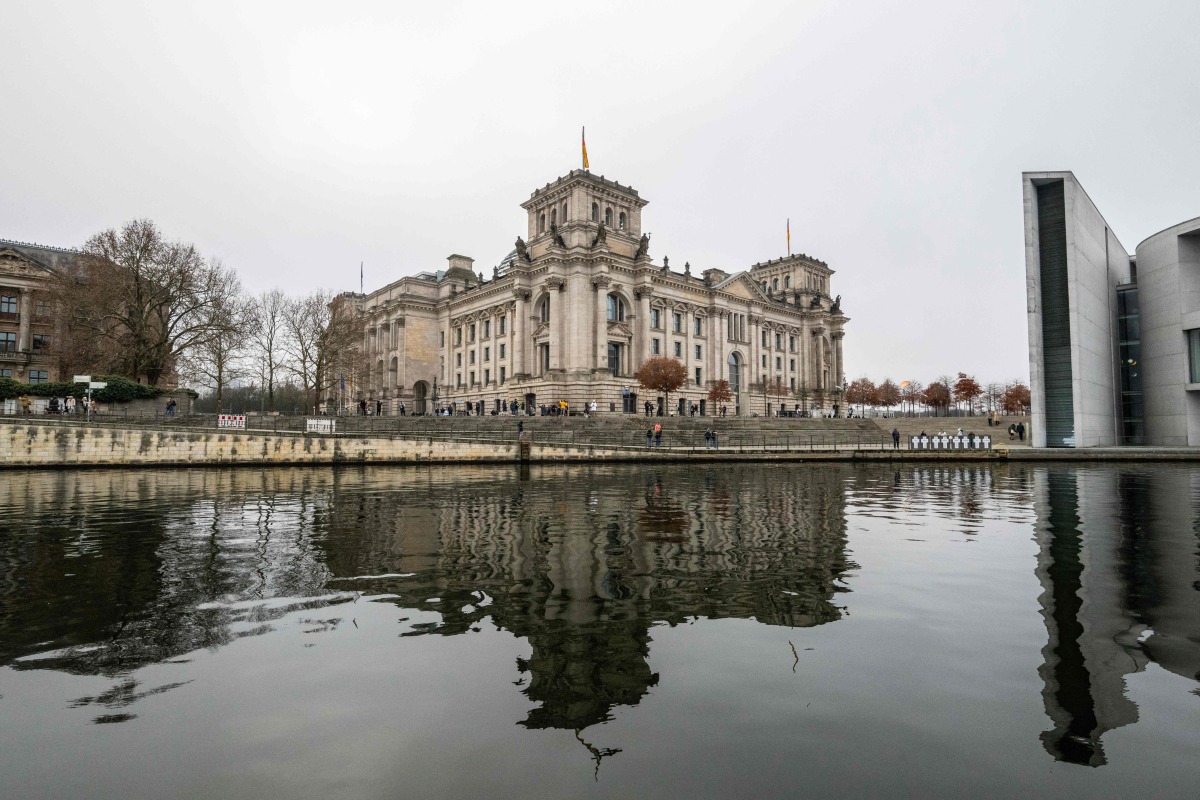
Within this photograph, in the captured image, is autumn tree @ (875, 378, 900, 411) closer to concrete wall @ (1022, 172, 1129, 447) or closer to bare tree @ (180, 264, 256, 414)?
concrete wall @ (1022, 172, 1129, 447)

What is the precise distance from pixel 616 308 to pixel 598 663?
68.2 metres

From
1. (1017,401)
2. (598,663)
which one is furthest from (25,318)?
(1017,401)

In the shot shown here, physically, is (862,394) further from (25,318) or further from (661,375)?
(25,318)

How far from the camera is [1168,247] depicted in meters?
47.8

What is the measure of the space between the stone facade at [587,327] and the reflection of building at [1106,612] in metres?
55.1

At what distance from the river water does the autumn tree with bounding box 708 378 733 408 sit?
203ft

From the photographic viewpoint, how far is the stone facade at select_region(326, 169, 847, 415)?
69000 mm

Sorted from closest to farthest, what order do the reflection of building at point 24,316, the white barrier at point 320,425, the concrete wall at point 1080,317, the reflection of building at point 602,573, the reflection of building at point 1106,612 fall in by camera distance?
the reflection of building at point 1106,612 → the reflection of building at point 602,573 → the white barrier at point 320,425 → the concrete wall at point 1080,317 → the reflection of building at point 24,316

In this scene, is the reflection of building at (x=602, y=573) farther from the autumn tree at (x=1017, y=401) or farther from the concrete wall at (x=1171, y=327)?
the autumn tree at (x=1017, y=401)

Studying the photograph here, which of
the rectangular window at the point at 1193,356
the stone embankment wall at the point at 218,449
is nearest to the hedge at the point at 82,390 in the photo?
the stone embankment wall at the point at 218,449

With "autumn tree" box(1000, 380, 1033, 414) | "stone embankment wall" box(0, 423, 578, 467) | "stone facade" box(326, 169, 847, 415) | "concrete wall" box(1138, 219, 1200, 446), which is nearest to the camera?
"stone embankment wall" box(0, 423, 578, 467)

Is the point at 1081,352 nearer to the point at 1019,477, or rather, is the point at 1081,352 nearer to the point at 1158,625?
the point at 1019,477

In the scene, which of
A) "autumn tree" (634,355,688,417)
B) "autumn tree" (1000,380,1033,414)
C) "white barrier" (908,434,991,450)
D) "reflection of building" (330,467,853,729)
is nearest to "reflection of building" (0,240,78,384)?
"autumn tree" (634,355,688,417)

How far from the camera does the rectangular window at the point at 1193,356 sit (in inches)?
1817
